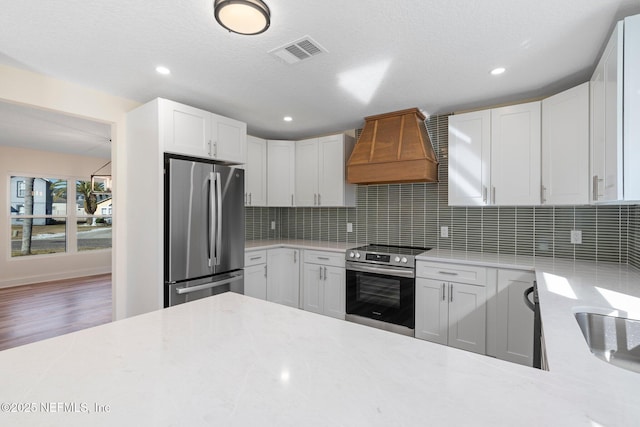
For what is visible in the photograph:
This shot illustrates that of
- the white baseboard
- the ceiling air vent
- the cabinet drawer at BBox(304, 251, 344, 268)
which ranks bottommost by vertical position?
the white baseboard

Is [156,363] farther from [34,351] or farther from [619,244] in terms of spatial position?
[619,244]

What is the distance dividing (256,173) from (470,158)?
2.50m

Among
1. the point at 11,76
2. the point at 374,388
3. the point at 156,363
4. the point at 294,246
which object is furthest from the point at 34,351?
the point at 294,246

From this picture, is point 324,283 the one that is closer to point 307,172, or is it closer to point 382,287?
point 382,287

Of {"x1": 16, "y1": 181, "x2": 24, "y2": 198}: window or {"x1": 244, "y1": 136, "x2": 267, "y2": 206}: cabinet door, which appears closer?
{"x1": 244, "y1": 136, "x2": 267, "y2": 206}: cabinet door

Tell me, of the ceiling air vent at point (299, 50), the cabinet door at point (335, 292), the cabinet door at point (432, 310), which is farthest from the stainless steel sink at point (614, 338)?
the cabinet door at point (335, 292)

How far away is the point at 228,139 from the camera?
10.5 feet

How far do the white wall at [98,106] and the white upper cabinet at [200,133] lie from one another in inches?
24.9

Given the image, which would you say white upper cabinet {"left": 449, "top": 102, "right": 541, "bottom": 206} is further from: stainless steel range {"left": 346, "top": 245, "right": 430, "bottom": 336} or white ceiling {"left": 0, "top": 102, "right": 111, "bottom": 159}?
white ceiling {"left": 0, "top": 102, "right": 111, "bottom": 159}

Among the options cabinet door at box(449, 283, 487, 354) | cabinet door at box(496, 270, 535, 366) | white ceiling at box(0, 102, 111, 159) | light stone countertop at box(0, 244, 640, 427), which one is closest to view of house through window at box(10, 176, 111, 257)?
white ceiling at box(0, 102, 111, 159)

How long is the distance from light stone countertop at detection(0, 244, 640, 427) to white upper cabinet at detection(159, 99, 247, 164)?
6.65 ft

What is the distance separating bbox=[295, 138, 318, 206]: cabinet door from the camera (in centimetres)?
398

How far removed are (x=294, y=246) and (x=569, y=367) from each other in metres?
3.10

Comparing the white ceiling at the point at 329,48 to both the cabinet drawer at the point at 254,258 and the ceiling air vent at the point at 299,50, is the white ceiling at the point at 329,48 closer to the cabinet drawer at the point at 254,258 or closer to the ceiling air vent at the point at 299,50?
the ceiling air vent at the point at 299,50
